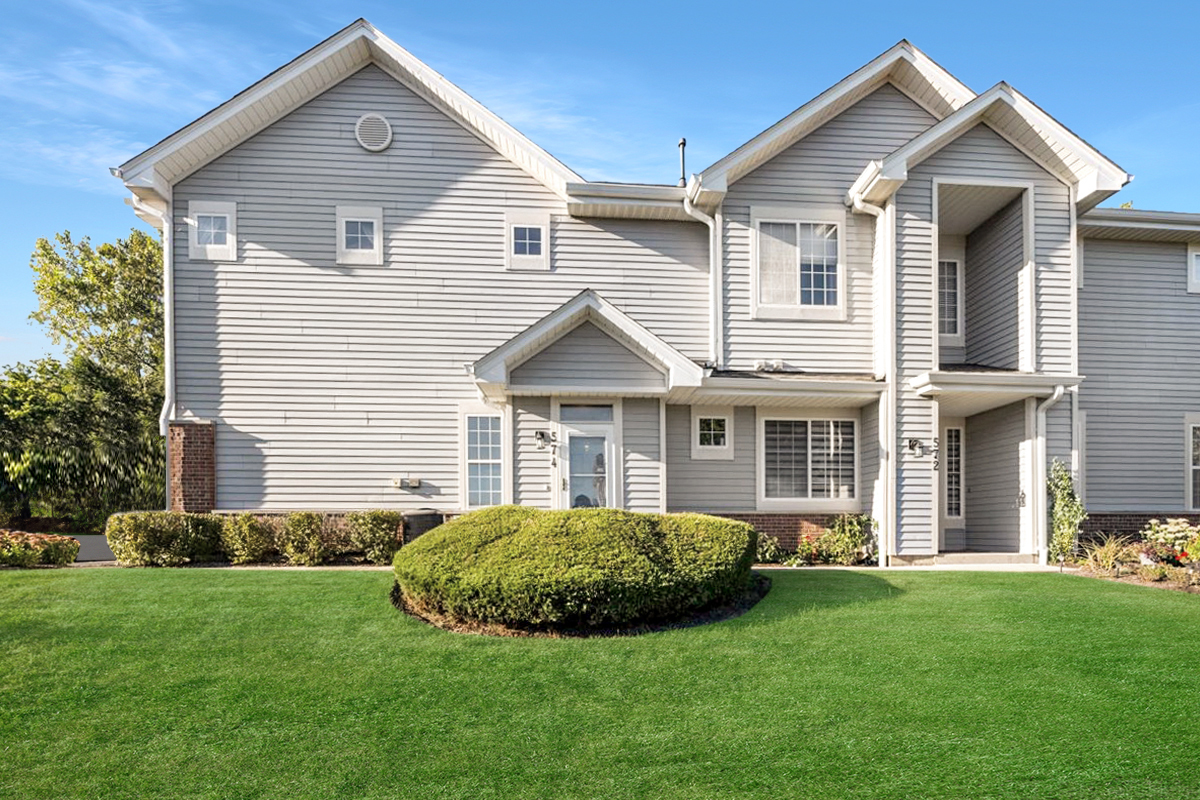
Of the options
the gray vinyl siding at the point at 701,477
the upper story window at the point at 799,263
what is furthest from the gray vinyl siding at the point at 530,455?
the upper story window at the point at 799,263

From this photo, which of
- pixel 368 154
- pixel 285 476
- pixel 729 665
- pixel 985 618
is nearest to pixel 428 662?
pixel 729 665

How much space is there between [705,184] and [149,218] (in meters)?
10.2

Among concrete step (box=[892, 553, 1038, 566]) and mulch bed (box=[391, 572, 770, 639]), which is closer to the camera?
mulch bed (box=[391, 572, 770, 639])

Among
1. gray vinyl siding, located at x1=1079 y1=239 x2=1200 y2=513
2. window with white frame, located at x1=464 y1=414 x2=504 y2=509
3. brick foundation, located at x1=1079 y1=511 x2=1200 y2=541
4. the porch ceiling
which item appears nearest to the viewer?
the porch ceiling

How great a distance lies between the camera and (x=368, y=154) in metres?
14.9

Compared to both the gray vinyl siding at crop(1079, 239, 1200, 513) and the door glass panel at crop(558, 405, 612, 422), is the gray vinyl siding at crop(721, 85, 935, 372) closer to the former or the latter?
the door glass panel at crop(558, 405, 612, 422)

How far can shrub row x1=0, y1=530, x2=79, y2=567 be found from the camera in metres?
11.8

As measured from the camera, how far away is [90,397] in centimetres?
2536

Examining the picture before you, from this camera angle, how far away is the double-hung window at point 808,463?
1522 centimetres

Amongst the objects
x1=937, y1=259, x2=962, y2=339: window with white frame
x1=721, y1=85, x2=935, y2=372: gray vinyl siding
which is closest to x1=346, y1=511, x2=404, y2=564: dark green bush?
x1=721, y1=85, x2=935, y2=372: gray vinyl siding

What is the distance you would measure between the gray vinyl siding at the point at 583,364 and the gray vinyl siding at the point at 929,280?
4.54 m

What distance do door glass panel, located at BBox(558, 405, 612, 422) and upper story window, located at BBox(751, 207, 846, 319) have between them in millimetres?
3465

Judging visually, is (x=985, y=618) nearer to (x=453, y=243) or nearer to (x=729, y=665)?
(x=729, y=665)

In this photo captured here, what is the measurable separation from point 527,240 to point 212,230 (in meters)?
5.58
